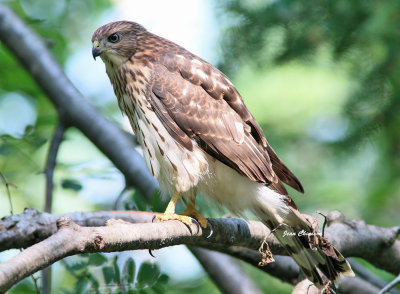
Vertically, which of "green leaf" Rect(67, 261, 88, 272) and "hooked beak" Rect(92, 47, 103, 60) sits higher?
"hooked beak" Rect(92, 47, 103, 60)

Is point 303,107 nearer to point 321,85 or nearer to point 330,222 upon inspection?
point 321,85

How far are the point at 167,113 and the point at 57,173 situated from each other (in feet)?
5.06

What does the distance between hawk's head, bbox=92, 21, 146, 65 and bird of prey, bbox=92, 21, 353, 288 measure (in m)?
0.06

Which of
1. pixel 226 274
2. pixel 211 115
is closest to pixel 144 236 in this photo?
pixel 211 115

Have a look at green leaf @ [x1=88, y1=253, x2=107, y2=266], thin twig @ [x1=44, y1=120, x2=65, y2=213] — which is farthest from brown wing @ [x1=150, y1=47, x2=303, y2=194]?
thin twig @ [x1=44, y1=120, x2=65, y2=213]

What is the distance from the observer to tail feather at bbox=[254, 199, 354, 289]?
362cm

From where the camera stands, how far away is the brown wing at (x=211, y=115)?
3.70 metres

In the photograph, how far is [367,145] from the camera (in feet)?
16.9

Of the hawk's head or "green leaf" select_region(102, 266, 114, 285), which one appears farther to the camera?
the hawk's head

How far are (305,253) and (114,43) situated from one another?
2089 millimetres

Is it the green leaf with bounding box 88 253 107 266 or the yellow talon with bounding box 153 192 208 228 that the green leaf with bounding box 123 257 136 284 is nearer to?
the green leaf with bounding box 88 253 107 266

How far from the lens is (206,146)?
12.2ft

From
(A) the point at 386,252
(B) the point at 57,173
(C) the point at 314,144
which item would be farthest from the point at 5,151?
(C) the point at 314,144

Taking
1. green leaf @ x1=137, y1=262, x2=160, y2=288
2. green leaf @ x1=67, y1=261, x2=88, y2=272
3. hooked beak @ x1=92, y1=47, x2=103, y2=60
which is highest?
hooked beak @ x1=92, y1=47, x2=103, y2=60
